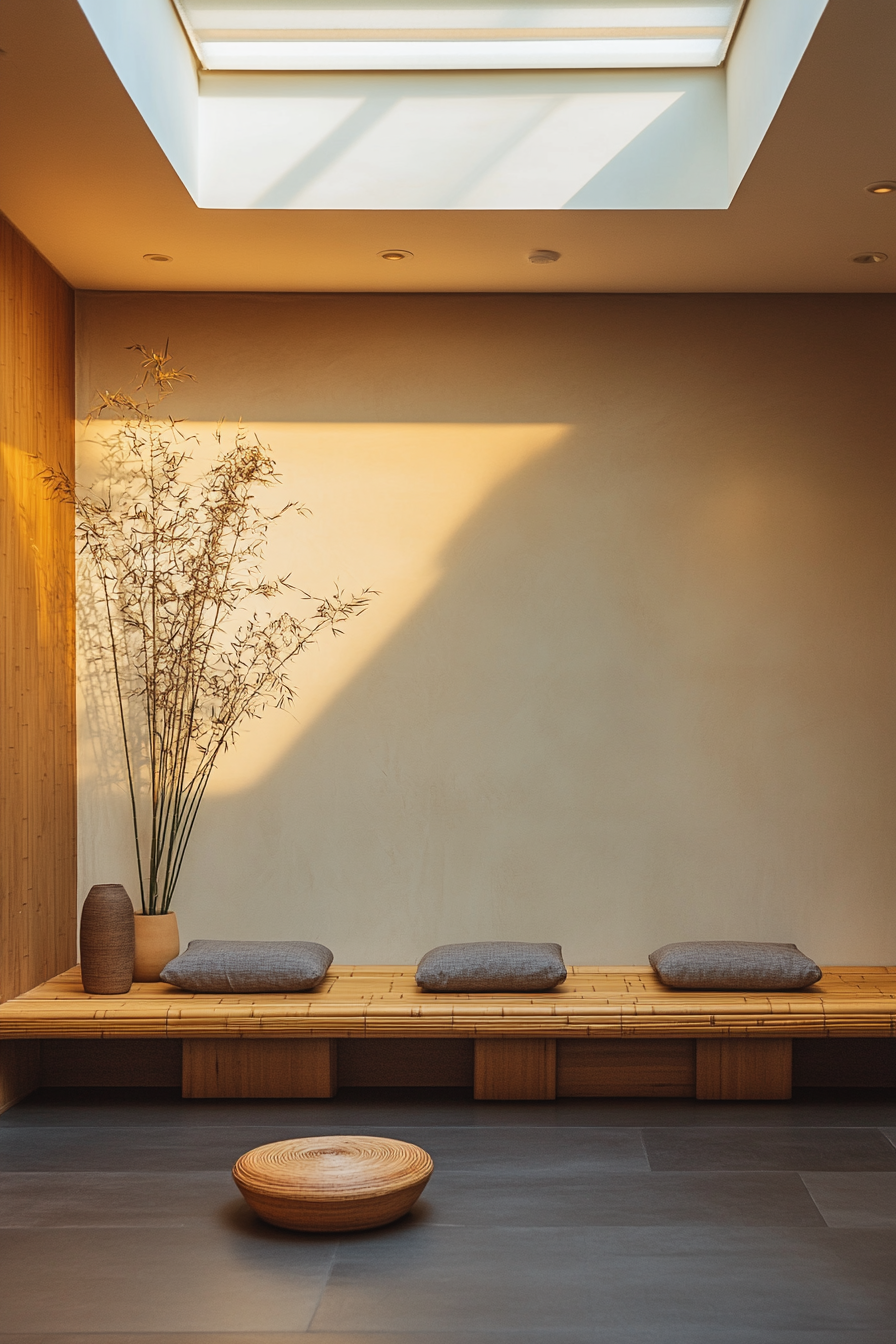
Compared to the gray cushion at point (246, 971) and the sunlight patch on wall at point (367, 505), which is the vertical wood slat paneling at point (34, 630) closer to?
the sunlight patch on wall at point (367, 505)

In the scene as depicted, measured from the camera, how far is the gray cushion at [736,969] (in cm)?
402

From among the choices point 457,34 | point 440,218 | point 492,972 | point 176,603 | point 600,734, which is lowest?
point 492,972

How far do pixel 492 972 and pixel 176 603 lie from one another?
187 cm

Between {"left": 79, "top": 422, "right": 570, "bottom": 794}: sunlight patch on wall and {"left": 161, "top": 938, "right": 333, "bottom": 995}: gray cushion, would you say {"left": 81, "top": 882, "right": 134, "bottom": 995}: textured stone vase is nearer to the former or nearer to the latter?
{"left": 161, "top": 938, "right": 333, "bottom": 995}: gray cushion

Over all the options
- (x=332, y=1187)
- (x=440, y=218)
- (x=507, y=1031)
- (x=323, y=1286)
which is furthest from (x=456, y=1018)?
(x=440, y=218)

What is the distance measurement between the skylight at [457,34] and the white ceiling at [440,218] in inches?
18.0

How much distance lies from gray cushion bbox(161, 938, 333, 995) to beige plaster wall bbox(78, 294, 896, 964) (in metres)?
0.55

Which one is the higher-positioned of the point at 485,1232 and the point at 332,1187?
the point at 332,1187

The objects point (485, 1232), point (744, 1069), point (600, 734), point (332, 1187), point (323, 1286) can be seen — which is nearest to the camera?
point (323, 1286)

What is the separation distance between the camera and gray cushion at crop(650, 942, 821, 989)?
13.2 ft

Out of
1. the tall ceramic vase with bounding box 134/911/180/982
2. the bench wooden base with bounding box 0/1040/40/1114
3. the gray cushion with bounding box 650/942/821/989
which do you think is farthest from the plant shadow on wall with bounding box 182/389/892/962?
the bench wooden base with bounding box 0/1040/40/1114

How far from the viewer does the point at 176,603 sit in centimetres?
471

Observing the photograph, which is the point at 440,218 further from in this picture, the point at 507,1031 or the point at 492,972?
the point at 507,1031

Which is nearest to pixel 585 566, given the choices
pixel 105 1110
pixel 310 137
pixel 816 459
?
pixel 816 459
